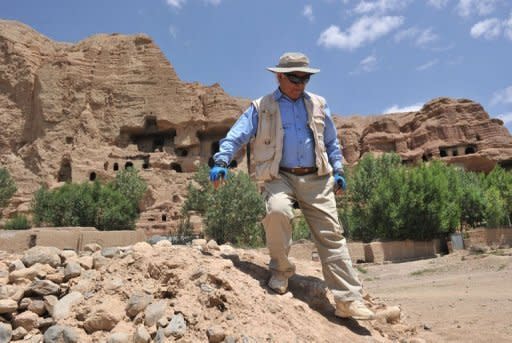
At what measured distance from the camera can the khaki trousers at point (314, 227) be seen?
3.40 meters

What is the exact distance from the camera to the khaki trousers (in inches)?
134

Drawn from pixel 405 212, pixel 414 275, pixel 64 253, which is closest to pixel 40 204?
pixel 405 212

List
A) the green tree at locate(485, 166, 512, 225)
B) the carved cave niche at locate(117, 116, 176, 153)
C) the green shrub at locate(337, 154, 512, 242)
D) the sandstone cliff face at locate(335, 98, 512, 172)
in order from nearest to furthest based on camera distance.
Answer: the green shrub at locate(337, 154, 512, 242) < the green tree at locate(485, 166, 512, 225) < the carved cave niche at locate(117, 116, 176, 153) < the sandstone cliff face at locate(335, 98, 512, 172)

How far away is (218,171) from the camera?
11.6 ft

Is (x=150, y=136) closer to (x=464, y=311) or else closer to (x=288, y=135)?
(x=464, y=311)

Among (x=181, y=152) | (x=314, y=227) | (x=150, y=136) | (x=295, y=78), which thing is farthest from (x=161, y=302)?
(x=150, y=136)

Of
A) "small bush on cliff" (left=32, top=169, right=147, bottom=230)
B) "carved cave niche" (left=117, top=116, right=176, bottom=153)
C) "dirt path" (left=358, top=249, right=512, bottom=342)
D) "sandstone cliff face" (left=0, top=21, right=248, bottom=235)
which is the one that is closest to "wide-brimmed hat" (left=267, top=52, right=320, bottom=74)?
"dirt path" (left=358, top=249, right=512, bottom=342)

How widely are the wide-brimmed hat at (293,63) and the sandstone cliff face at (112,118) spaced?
32831 mm

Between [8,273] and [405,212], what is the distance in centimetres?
1862

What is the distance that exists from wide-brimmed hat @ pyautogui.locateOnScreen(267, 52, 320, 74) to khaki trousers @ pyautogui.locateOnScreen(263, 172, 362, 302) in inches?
35.8

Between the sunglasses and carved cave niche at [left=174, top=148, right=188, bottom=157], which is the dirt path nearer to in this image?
the sunglasses

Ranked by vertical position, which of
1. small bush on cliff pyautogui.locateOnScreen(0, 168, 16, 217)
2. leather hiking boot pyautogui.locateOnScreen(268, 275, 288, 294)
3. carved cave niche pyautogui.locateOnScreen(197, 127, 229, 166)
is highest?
carved cave niche pyautogui.locateOnScreen(197, 127, 229, 166)

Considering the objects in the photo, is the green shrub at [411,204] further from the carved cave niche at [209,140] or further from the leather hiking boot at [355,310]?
the carved cave niche at [209,140]

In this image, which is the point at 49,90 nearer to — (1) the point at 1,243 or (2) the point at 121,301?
(1) the point at 1,243
